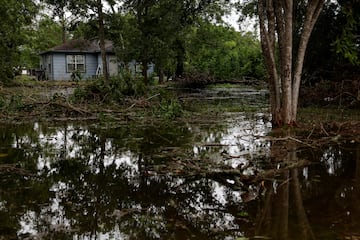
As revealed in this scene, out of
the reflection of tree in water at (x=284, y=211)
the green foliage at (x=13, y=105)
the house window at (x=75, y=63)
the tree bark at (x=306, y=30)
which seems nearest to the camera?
the reflection of tree in water at (x=284, y=211)

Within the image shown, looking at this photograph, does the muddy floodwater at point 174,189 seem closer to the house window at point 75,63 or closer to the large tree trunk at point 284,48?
the large tree trunk at point 284,48

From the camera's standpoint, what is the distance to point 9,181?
7137mm

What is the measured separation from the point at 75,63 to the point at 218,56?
16529mm

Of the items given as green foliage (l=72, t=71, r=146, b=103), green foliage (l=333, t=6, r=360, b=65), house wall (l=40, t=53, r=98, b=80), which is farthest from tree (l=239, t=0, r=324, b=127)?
house wall (l=40, t=53, r=98, b=80)

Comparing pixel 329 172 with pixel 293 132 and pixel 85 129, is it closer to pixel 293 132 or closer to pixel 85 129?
pixel 293 132

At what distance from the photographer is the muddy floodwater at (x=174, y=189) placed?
5008 millimetres

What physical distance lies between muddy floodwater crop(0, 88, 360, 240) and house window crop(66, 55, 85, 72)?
3839 cm

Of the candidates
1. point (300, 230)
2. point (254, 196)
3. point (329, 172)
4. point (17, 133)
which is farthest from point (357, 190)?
point (17, 133)

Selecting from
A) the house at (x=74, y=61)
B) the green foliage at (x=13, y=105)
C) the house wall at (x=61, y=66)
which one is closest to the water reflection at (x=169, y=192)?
the green foliage at (x=13, y=105)

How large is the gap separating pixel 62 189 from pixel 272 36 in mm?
7818

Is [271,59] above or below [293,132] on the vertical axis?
above

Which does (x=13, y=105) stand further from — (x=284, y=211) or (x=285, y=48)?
(x=284, y=211)

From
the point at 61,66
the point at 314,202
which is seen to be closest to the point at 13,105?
the point at 314,202

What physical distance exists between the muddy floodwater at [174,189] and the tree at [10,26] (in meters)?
22.4
